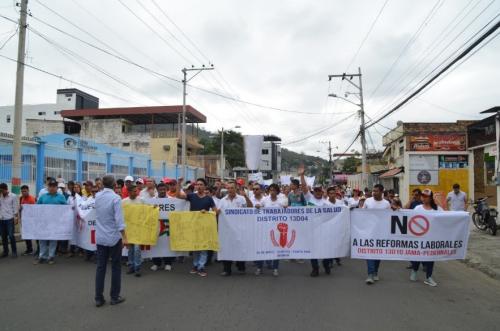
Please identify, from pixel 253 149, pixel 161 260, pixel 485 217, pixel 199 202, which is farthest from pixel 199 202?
pixel 485 217

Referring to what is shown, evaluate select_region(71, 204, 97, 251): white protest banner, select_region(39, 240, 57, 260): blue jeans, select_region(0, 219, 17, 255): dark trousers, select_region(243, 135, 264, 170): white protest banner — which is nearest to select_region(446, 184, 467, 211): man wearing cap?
select_region(243, 135, 264, 170): white protest banner

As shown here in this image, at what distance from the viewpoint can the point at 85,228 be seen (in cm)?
983

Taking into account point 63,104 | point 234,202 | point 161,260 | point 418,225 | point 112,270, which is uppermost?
point 63,104

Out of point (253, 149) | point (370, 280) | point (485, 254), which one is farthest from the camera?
point (253, 149)

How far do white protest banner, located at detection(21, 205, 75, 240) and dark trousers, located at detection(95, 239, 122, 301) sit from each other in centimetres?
400

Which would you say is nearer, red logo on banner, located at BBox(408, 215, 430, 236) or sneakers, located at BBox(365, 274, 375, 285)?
sneakers, located at BBox(365, 274, 375, 285)

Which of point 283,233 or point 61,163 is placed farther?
point 61,163

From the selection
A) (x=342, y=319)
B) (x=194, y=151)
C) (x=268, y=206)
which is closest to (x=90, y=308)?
(x=342, y=319)

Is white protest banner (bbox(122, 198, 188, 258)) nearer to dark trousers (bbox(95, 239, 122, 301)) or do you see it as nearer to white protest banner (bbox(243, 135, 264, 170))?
dark trousers (bbox(95, 239, 122, 301))

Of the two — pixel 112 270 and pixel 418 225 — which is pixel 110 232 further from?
pixel 418 225

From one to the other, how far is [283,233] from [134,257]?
2.87 meters

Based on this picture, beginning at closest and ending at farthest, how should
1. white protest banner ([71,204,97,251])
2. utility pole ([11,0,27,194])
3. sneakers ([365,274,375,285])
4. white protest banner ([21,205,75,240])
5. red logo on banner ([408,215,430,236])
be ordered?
sneakers ([365,274,375,285])
red logo on banner ([408,215,430,236])
white protest banner ([71,204,97,251])
white protest banner ([21,205,75,240])
utility pole ([11,0,27,194])

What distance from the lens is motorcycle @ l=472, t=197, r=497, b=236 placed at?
14727 millimetres

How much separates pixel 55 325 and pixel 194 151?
5523 centimetres
